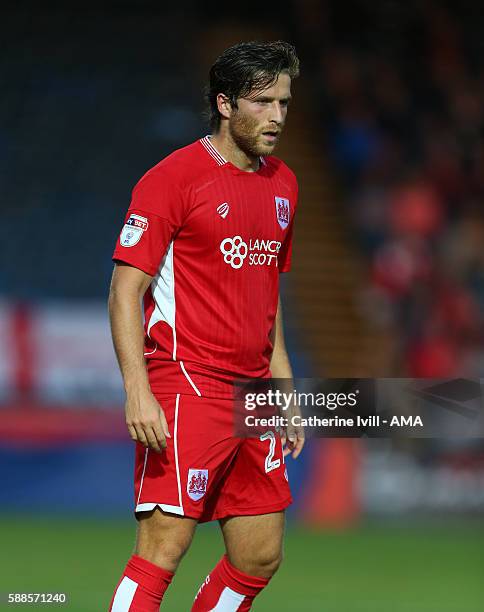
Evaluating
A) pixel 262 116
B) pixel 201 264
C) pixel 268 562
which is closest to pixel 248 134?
pixel 262 116

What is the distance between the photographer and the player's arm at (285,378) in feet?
14.2

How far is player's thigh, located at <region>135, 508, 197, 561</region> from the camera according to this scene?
13.1 feet

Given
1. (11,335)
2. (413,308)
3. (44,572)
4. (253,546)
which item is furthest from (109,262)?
(253,546)

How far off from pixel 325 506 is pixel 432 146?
4.90 metres

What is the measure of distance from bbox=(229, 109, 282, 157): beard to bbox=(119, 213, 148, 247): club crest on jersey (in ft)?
1.44

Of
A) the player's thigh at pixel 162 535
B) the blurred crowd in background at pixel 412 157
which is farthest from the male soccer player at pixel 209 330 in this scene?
the blurred crowd in background at pixel 412 157

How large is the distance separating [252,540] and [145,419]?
632mm

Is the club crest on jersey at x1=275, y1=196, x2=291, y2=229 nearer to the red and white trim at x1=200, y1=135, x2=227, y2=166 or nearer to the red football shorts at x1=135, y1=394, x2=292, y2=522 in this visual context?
the red and white trim at x1=200, y1=135, x2=227, y2=166

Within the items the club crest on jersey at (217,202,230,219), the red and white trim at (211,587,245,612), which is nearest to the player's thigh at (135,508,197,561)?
the red and white trim at (211,587,245,612)

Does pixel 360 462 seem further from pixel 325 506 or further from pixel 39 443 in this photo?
pixel 39 443

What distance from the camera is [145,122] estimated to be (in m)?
14.4

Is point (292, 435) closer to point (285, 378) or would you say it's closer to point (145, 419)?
point (285, 378)

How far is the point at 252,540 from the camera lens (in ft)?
13.9

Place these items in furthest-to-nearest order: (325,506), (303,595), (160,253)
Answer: (325,506) < (303,595) < (160,253)
